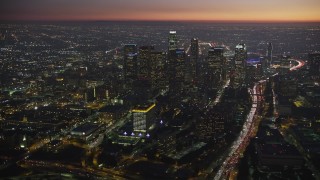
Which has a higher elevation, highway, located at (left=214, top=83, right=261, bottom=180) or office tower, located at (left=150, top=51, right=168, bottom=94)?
office tower, located at (left=150, top=51, right=168, bottom=94)

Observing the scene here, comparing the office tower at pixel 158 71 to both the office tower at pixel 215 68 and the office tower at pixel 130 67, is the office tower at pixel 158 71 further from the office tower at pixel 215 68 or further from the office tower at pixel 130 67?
the office tower at pixel 215 68

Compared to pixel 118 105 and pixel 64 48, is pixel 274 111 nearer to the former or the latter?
pixel 118 105

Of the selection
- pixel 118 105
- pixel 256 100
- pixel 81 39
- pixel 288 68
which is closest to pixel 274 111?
pixel 256 100

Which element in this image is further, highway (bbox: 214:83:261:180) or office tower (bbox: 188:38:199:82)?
office tower (bbox: 188:38:199:82)

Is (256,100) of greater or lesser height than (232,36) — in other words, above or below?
below

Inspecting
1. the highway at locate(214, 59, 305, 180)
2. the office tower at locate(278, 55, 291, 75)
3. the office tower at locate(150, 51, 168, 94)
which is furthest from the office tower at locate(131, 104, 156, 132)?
the office tower at locate(278, 55, 291, 75)

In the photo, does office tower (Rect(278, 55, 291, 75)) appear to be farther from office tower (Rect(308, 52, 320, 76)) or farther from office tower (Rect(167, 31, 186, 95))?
office tower (Rect(167, 31, 186, 95))

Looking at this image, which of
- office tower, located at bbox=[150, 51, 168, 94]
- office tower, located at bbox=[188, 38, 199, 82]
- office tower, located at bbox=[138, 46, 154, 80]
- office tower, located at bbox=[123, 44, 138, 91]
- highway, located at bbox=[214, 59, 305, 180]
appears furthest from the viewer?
office tower, located at bbox=[188, 38, 199, 82]

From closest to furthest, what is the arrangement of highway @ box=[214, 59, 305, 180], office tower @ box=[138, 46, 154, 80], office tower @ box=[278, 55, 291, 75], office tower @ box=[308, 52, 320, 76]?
highway @ box=[214, 59, 305, 180]
office tower @ box=[138, 46, 154, 80]
office tower @ box=[308, 52, 320, 76]
office tower @ box=[278, 55, 291, 75]
